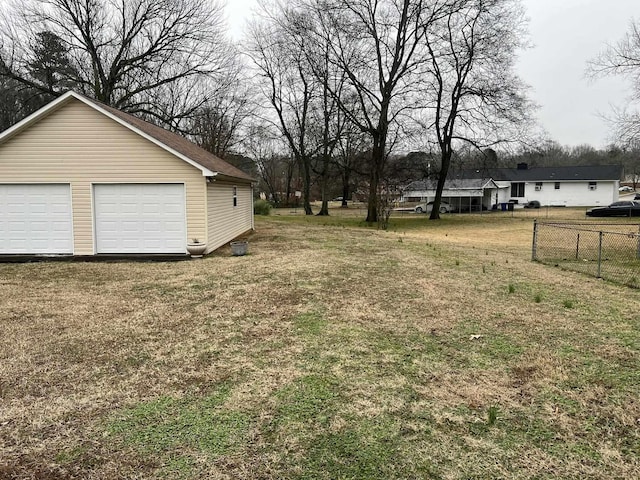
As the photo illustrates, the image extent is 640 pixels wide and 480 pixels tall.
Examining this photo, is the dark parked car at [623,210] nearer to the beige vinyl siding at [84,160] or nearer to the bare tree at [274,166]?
the bare tree at [274,166]

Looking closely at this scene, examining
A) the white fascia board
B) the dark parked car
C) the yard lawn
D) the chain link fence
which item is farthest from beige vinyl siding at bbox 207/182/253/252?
the dark parked car

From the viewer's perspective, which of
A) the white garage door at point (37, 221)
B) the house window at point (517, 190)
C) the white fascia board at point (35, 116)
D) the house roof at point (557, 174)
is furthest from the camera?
the house window at point (517, 190)

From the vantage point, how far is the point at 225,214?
14.8m

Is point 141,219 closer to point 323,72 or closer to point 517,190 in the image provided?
point 323,72

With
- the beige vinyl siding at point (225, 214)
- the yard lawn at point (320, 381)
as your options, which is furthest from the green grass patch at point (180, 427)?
the beige vinyl siding at point (225, 214)

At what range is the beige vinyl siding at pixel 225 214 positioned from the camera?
12.8m

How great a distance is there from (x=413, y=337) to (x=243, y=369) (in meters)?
2.17

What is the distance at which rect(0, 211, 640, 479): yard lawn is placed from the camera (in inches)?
115

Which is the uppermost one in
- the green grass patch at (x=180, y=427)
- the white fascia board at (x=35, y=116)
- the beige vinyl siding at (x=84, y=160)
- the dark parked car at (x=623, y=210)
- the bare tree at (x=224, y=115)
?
the bare tree at (x=224, y=115)

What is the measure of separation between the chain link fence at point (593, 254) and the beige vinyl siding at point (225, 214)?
8.95 metres

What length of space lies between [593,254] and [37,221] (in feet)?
54.5

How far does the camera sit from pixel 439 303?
273 inches

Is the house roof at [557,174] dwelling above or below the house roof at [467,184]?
above

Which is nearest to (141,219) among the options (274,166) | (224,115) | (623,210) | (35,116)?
(35,116)
